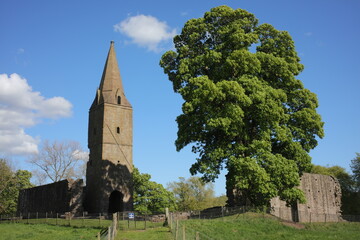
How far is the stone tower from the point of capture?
39.8m

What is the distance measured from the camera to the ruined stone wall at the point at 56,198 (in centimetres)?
3922

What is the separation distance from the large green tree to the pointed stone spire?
13.2 meters

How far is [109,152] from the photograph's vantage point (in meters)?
40.5

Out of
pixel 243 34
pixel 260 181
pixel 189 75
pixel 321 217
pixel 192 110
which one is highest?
pixel 243 34

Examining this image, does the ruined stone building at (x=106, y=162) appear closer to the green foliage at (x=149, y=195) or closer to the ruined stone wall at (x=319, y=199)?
the green foliage at (x=149, y=195)

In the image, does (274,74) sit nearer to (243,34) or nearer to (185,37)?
(243,34)

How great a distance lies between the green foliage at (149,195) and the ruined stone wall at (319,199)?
21673 millimetres

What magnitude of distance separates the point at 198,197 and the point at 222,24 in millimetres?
46317

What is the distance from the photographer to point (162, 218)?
31.1 meters

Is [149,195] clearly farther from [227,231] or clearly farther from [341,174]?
[227,231]

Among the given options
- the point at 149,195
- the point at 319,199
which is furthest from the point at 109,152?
the point at 319,199

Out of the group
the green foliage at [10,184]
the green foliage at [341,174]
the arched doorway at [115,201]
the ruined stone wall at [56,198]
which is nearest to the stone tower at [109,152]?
the arched doorway at [115,201]

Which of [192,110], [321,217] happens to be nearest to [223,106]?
[192,110]

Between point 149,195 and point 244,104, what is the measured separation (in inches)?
1356
